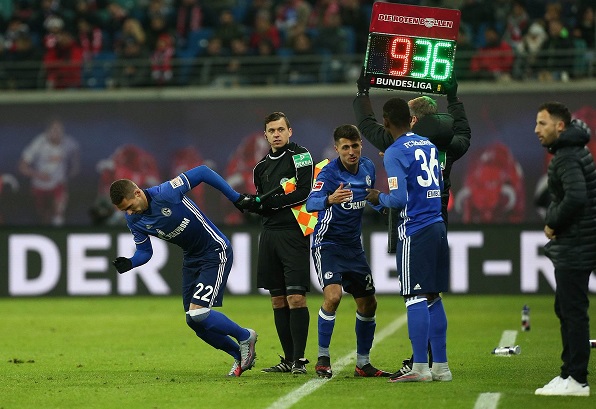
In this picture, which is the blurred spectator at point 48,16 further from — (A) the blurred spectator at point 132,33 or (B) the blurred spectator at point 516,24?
(B) the blurred spectator at point 516,24

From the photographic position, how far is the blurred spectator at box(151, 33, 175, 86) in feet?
77.9

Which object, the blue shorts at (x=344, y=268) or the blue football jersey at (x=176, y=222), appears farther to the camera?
the blue football jersey at (x=176, y=222)

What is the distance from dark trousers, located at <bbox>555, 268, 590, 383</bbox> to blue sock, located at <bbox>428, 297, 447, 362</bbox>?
123cm

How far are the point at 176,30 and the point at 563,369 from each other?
1785 cm

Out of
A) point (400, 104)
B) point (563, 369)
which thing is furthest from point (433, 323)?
point (400, 104)

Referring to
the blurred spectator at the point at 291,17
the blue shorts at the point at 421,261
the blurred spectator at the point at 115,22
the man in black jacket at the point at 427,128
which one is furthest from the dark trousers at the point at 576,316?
the blurred spectator at the point at 115,22

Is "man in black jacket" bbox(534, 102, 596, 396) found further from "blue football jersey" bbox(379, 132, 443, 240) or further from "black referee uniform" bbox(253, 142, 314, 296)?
"black referee uniform" bbox(253, 142, 314, 296)

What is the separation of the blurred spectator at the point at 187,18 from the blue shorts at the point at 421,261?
16.6m

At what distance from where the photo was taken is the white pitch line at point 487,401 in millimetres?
7652

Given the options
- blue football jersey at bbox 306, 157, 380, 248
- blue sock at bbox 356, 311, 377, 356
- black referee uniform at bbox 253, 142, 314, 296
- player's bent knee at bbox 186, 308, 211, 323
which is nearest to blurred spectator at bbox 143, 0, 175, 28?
black referee uniform at bbox 253, 142, 314, 296

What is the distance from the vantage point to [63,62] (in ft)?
79.2

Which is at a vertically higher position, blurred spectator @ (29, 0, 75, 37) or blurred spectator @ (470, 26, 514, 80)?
blurred spectator @ (29, 0, 75, 37)

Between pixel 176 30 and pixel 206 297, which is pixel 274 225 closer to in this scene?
pixel 206 297

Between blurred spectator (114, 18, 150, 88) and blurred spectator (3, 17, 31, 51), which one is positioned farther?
blurred spectator (3, 17, 31, 51)
